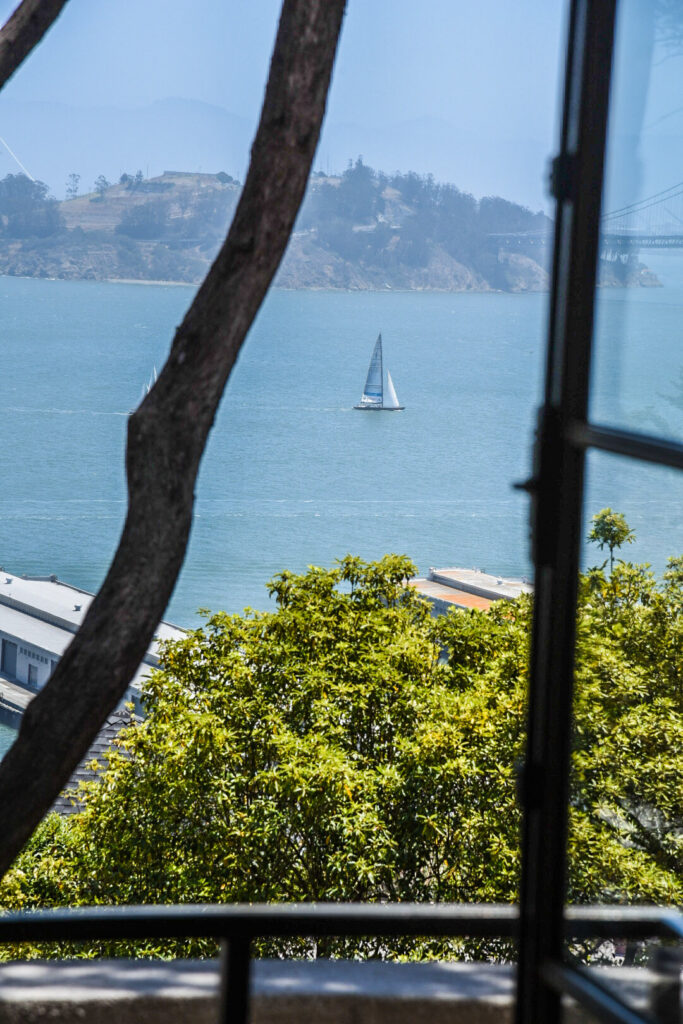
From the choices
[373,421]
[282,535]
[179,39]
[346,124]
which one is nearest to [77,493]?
[282,535]

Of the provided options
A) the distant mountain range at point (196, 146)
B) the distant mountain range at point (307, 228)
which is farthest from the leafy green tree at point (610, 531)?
the distant mountain range at point (196, 146)

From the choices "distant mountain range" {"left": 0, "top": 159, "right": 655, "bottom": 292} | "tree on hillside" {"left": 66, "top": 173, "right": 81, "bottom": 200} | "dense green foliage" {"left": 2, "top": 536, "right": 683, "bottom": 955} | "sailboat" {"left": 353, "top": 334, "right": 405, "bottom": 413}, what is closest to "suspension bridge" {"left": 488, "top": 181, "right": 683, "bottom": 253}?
"dense green foliage" {"left": 2, "top": 536, "right": 683, "bottom": 955}

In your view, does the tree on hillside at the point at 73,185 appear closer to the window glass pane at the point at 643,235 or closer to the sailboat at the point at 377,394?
the sailboat at the point at 377,394

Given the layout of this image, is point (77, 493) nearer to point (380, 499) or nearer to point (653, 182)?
point (380, 499)

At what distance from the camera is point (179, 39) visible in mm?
98688

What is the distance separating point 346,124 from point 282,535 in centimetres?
5399

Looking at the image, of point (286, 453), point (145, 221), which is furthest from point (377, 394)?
point (145, 221)

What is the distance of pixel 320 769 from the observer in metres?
9.16

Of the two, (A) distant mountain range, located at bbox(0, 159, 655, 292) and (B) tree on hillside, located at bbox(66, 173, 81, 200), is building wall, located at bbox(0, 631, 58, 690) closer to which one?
(A) distant mountain range, located at bbox(0, 159, 655, 292)

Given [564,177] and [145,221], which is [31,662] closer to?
[564,177]

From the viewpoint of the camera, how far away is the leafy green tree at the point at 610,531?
110 centimetres

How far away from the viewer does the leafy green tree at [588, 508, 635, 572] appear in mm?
1102

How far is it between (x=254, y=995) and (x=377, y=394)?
72459 mm

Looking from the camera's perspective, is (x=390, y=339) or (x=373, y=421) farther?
(x=390, y=339)
